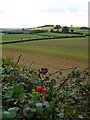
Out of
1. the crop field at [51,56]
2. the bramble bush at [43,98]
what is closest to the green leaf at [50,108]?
the bramble bush at [43,98]

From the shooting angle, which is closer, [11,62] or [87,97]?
[87,97]

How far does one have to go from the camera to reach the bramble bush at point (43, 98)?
130 centimetres

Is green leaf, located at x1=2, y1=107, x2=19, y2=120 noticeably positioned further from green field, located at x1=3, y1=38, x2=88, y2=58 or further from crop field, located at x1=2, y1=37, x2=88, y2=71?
green field, located at x1=3, y1=38, x2=88, y2=58

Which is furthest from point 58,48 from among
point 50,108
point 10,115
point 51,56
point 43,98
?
point 10,115

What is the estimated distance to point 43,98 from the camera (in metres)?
1.53

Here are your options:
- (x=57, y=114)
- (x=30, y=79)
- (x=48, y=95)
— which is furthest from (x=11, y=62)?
(x=57, y=114)

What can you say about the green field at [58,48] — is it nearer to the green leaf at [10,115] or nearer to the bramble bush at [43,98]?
the bramble bush at [43,98]

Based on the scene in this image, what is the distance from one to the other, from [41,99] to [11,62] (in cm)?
100

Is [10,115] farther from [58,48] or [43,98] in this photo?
[58,48]

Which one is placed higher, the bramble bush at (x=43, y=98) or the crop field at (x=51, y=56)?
the bramble bush at (x=43, y=98)

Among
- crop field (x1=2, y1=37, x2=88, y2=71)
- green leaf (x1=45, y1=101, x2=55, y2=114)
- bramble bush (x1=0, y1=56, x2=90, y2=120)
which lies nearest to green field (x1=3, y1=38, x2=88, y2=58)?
crop field (x1=2, y1=37, x2=88, y2=71)

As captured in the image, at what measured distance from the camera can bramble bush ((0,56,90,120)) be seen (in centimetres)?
130

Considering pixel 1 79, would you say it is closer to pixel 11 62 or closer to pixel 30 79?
pixel 30 79

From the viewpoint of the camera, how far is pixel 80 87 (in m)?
2.12
